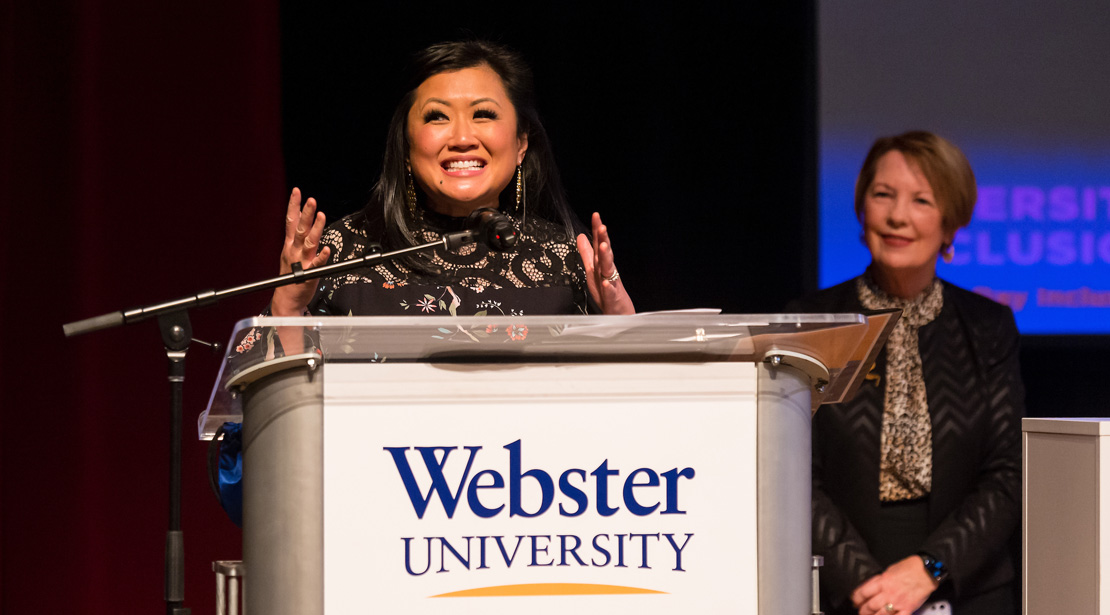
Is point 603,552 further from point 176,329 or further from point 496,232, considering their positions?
point 176,329

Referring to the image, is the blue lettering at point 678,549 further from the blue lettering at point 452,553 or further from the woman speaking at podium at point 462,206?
the woman speaking at podium at point 462,206

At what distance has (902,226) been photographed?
8.50 ft

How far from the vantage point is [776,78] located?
10.5 ft

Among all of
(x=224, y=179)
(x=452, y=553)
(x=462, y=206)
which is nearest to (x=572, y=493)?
(x=452, y=553)

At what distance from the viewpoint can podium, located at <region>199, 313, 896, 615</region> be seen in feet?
3.52

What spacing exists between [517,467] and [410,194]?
1123mm

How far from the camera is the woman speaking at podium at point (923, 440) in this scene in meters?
2.35

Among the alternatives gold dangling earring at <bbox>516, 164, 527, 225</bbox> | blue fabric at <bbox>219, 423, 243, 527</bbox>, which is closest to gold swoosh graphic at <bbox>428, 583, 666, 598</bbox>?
blue fabric at <bbox>219, 423, 243, 527</bbox>

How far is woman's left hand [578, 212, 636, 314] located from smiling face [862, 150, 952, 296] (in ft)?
3.78

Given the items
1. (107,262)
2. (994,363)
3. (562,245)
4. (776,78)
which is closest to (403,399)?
(562,245)

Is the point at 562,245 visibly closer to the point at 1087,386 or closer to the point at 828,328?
the point at 828,328

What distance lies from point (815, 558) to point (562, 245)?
3.28 ft

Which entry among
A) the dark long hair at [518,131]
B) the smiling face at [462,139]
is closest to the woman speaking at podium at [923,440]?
the dark long hair at [518,131]

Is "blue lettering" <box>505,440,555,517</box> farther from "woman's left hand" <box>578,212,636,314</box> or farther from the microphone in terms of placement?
"woman's left hand" <box>578,212,636,314</box>
